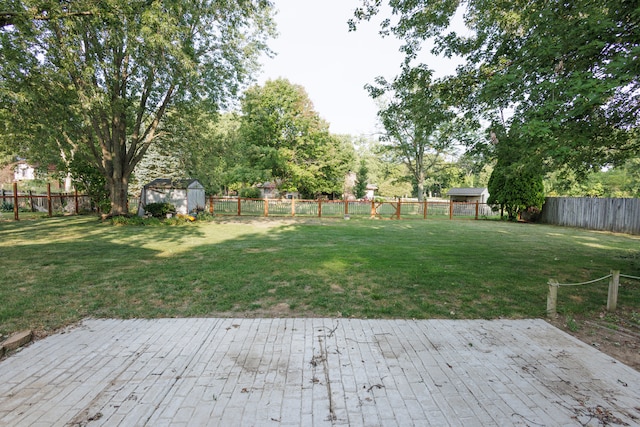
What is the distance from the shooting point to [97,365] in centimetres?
300

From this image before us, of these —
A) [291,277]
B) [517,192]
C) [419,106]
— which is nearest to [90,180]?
[291,277]

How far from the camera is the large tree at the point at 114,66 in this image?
8.08 metres

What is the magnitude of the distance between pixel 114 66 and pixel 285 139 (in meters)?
14.3

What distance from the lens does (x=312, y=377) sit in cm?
281

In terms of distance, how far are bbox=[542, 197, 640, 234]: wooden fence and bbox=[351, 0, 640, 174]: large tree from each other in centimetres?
948

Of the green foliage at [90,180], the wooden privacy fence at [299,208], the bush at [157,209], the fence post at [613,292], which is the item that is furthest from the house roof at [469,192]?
the green foliage at [90,180]

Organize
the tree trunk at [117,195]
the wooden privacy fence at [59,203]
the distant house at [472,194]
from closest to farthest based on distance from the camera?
1. the tree trunk at [117,195]
2. the wooden privacy fence at [59,203]
3. the distant house at [472,194]

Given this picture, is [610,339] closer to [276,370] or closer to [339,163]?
[276,370]

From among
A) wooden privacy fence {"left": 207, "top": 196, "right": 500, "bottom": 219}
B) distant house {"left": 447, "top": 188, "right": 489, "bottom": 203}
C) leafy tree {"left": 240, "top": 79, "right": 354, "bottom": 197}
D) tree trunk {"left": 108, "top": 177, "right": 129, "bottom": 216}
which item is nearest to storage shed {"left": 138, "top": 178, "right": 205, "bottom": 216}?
tree trunk {"left": 108, "top": 177, "right": 129, "bottom": 216}

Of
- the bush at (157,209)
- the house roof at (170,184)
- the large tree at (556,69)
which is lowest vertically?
the bush at (157,209)

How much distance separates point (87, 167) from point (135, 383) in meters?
17.9

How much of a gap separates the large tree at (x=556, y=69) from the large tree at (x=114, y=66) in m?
7.30

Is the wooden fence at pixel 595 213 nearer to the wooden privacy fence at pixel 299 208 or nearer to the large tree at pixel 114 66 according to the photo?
the wooden privacy fence at pixel 299 208

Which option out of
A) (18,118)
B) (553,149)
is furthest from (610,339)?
(18,118)
